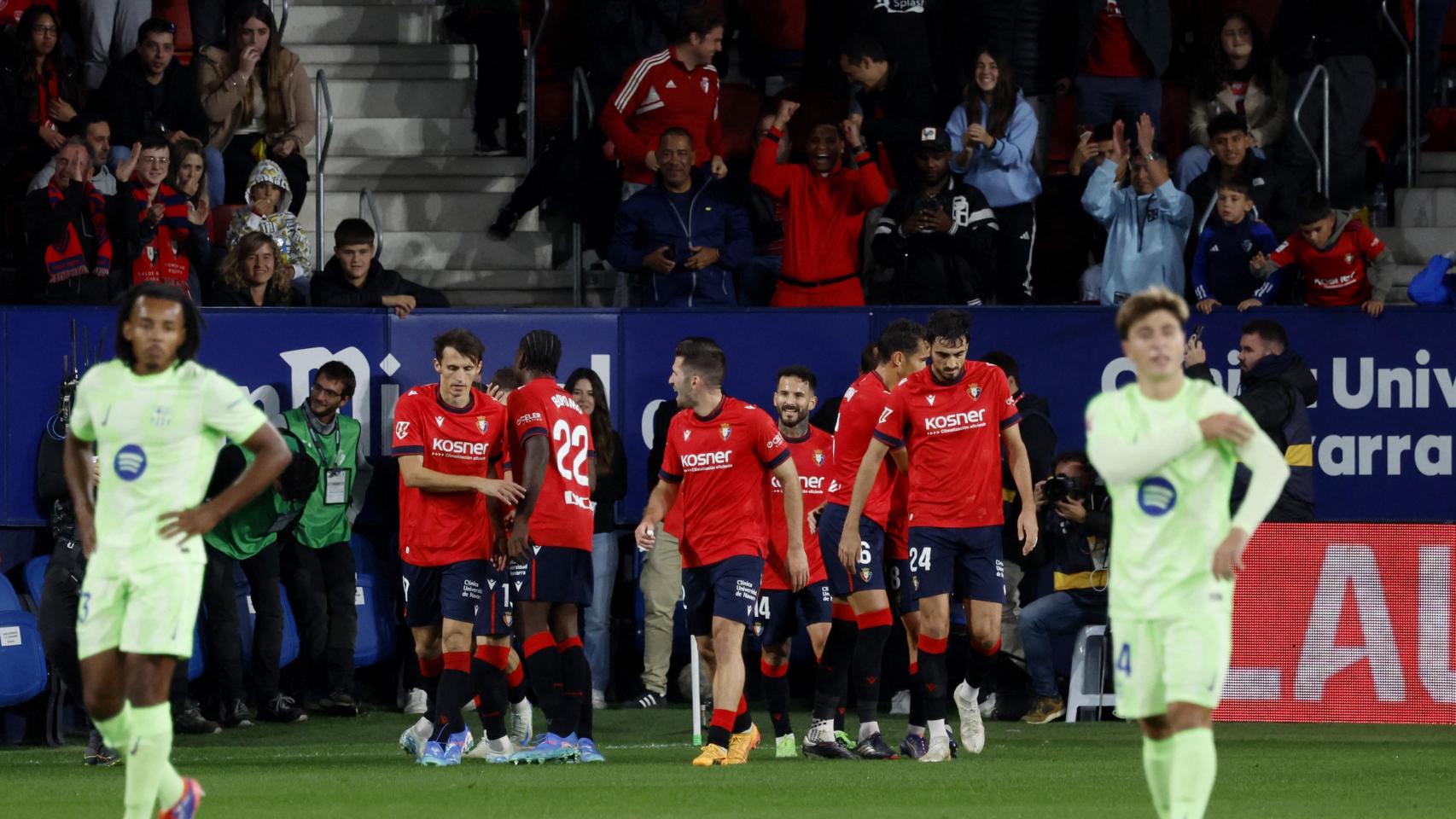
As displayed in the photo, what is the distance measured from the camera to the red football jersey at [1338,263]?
607 inches

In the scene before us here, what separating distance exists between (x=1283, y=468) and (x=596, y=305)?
34.4ft

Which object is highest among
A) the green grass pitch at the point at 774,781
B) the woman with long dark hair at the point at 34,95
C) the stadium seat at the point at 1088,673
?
the woman with long dark hair at the point at 34,95

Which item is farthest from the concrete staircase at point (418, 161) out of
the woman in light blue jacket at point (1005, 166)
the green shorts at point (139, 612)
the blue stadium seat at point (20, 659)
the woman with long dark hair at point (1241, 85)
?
the green shorts at point (139, 612)

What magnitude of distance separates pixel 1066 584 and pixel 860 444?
3.04 m

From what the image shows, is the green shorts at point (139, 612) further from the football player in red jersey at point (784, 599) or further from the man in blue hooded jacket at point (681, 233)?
the man in blue hooded jacket at point (681, 233)

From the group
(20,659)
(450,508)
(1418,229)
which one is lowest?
(20,659)

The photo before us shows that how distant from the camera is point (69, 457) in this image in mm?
8578

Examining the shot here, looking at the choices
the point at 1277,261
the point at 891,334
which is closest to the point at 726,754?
the point at 891,334

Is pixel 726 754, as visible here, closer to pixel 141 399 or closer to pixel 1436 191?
pixel 141 399

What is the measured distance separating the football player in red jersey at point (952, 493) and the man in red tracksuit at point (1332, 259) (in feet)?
14.0

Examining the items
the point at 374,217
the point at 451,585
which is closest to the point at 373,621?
the point at 374,217

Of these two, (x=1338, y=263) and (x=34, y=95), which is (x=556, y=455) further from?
(x=34, y=95)

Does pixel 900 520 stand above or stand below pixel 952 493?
below

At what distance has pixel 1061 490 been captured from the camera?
46.9 feet
